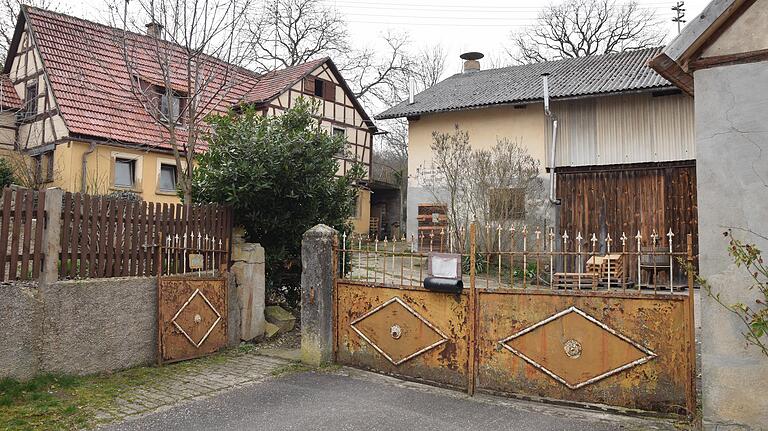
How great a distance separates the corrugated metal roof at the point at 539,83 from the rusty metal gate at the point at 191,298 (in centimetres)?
1212

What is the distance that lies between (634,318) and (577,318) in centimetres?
49

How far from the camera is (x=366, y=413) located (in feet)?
16.8

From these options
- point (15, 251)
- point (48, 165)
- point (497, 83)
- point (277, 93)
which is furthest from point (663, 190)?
point (48, 165)

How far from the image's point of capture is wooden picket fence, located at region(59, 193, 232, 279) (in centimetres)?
618

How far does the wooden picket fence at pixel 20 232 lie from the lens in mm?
5520

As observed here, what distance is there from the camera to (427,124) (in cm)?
Answer: 1922

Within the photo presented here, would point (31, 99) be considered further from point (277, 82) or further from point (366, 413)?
point (366, 413)

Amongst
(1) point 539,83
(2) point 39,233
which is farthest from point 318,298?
(1) point 539,83

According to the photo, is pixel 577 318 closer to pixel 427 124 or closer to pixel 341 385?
pixel 341 385

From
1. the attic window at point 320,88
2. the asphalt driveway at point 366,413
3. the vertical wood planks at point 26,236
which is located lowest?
the asphalt driveway at point 366,413

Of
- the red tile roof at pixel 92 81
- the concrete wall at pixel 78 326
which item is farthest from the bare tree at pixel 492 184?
the concrete wall at pixel 78 326

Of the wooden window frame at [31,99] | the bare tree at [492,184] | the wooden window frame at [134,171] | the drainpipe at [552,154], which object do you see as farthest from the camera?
the wooden window frame at [31,99]

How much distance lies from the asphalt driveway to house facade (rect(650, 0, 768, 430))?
66 centimetres

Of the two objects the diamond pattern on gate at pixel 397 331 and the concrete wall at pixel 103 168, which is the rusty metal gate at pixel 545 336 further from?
the concrete wall at pixel 103 168
